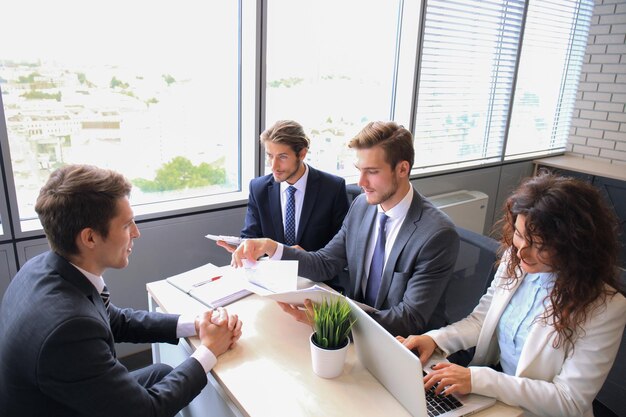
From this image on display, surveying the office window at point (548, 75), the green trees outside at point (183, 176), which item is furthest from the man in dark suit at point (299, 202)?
the office window at point (548, 75)

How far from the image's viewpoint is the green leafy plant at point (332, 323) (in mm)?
1206

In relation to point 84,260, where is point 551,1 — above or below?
above

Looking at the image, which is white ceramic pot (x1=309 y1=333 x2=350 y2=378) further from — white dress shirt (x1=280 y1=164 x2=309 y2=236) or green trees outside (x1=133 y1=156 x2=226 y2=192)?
green trees outside (x1=133 y1=156 x2=226 y2=192)

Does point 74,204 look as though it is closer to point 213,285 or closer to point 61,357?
point 61,357

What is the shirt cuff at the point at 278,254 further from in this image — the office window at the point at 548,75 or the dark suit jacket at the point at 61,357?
the office window at the point at 548,75

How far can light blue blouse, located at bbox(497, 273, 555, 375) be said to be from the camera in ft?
4.33

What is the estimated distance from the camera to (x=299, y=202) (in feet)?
7.72

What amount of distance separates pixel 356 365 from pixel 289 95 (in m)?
2.00

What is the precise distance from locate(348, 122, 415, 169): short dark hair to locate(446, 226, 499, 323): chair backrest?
0.36 meters

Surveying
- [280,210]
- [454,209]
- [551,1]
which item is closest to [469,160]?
[454,209]

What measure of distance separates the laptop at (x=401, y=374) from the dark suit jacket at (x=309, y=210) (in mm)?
1096

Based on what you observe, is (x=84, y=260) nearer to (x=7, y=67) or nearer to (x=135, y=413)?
(x=135, y=413)

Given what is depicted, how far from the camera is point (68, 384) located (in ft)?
3.41

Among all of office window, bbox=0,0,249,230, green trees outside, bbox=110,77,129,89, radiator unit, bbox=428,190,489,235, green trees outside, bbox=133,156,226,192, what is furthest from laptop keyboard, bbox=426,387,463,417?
radiator unit, bbox=428,190,489,235
